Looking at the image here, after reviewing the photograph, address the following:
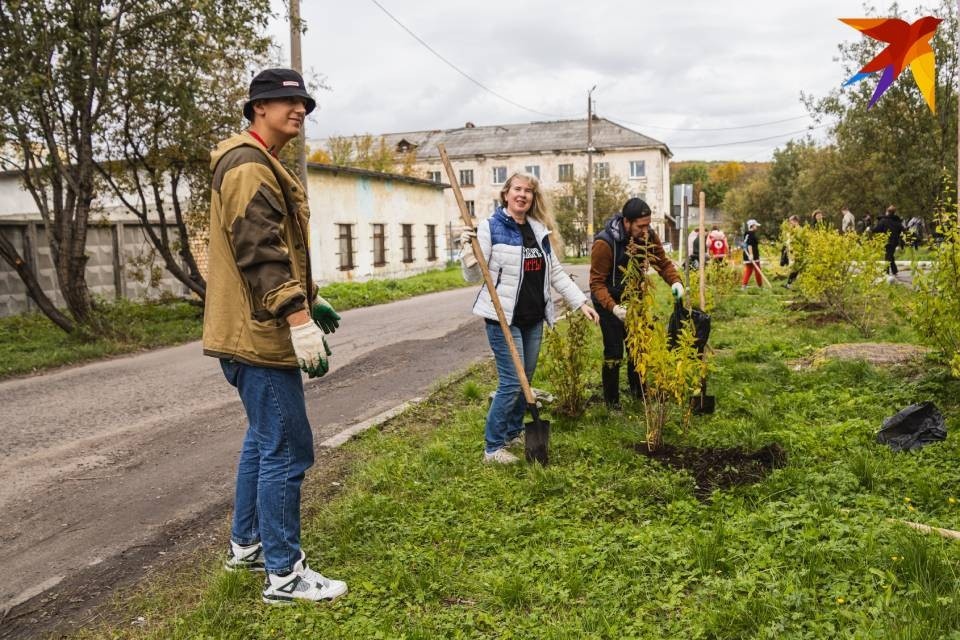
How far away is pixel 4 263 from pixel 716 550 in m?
16.5

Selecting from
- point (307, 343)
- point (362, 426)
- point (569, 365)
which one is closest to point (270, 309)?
point (307, 343)

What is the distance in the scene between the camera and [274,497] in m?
3.40

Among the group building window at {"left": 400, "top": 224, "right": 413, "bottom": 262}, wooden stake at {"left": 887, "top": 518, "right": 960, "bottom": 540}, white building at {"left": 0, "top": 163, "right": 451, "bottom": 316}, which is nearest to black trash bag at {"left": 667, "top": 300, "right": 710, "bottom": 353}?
wooden stake at {"left": 887, "top": 518, "right": 960, "bottom": 540}

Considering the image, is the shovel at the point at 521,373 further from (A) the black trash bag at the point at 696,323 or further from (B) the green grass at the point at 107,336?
(B) the green grass at the point at 107,336

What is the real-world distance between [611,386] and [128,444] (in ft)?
13.5

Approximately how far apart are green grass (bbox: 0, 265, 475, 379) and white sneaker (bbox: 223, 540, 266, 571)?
26.5 ft

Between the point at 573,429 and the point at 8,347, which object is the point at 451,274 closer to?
the point at 8,347

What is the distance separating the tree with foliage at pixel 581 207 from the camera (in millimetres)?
46031

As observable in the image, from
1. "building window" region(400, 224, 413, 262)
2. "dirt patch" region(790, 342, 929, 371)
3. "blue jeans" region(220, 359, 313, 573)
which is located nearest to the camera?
"blue jeans" region(220, 359, 313, 573)

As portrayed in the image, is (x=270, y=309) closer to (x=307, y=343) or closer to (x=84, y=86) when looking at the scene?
(x=307, y=343)

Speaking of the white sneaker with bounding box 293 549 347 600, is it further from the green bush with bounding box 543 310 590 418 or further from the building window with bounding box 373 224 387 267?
the building window with bounding box 373 224 387 267

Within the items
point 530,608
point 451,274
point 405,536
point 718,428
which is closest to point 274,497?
point 405,536

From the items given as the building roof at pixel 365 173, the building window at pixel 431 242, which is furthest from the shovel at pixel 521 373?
the building window at pixel 431 242

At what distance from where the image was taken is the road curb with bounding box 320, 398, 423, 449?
20.0 ft
